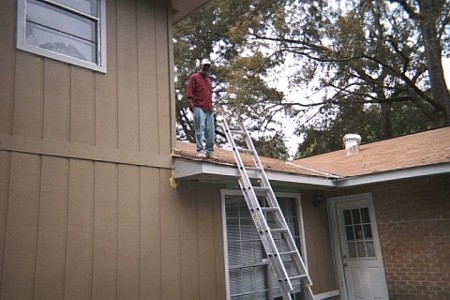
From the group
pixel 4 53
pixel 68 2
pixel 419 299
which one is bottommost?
pixel 419 299

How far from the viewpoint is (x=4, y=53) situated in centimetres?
396

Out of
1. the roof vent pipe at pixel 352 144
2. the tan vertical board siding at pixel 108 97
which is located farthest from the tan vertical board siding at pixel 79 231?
the roof vent pipe at pixel 352 144

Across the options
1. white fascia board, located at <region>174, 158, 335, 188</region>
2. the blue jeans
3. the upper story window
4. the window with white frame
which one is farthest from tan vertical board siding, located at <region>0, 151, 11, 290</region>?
the window with white frame

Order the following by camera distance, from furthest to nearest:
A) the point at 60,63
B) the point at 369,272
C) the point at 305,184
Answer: the point at 369,272 → the point at 305,184 → the point at 60,63

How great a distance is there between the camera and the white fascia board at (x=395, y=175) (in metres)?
6.21

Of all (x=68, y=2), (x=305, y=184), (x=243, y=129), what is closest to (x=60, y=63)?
(x=68, y=2)

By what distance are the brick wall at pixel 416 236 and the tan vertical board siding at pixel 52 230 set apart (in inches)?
229

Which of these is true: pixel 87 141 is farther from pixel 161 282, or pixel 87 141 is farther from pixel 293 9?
pixel 293 9

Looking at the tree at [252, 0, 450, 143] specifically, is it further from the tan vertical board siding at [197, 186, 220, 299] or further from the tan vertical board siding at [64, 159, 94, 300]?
the tan vertical board siding at [64, 159, 94, 300]

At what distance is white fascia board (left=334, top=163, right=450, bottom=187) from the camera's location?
6215 mm

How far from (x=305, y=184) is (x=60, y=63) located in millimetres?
4270

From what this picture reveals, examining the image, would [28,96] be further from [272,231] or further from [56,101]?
[272,231]

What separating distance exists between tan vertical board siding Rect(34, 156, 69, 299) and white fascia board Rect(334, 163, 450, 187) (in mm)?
4924

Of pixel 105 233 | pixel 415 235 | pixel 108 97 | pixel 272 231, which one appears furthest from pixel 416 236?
pixel 108 97
